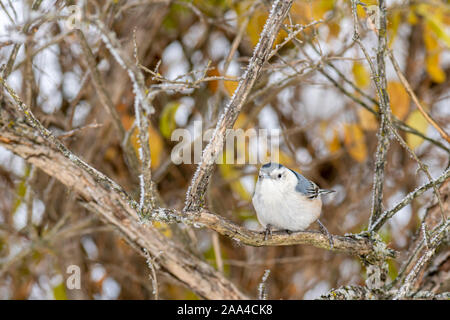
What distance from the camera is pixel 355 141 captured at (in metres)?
2.76

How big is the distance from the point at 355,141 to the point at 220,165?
74 cm

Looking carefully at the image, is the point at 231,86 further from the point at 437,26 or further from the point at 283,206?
the point at 437,26

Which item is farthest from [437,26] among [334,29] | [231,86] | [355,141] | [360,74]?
[231,86]

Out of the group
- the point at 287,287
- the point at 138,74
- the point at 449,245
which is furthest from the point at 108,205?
the point at 287,287

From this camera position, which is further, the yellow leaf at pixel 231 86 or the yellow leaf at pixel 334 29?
the yellow leaf at pixel 334 29

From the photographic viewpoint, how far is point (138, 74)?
1065mm

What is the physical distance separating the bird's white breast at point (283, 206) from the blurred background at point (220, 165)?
563mm

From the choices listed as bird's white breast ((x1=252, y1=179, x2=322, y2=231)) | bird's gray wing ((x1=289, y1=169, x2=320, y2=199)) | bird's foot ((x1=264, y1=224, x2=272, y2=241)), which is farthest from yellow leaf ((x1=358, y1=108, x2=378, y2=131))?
bird's foot ((x1=264, y1=224, x2=272, y2=241))

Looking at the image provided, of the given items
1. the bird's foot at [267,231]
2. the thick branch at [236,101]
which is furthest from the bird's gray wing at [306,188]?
the thick branch at [236,101]

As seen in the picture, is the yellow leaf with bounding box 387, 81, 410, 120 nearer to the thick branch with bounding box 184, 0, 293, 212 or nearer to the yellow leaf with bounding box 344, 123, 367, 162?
the yellow leaf with bounding box 344, 123, 367, 162

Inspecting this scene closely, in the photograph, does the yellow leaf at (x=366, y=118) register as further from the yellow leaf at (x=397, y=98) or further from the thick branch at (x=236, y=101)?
the thick branch at (x=236, y=101)

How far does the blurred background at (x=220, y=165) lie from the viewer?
2592 mm

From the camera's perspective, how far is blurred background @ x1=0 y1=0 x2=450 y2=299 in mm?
2592

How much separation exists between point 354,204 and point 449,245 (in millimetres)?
913
